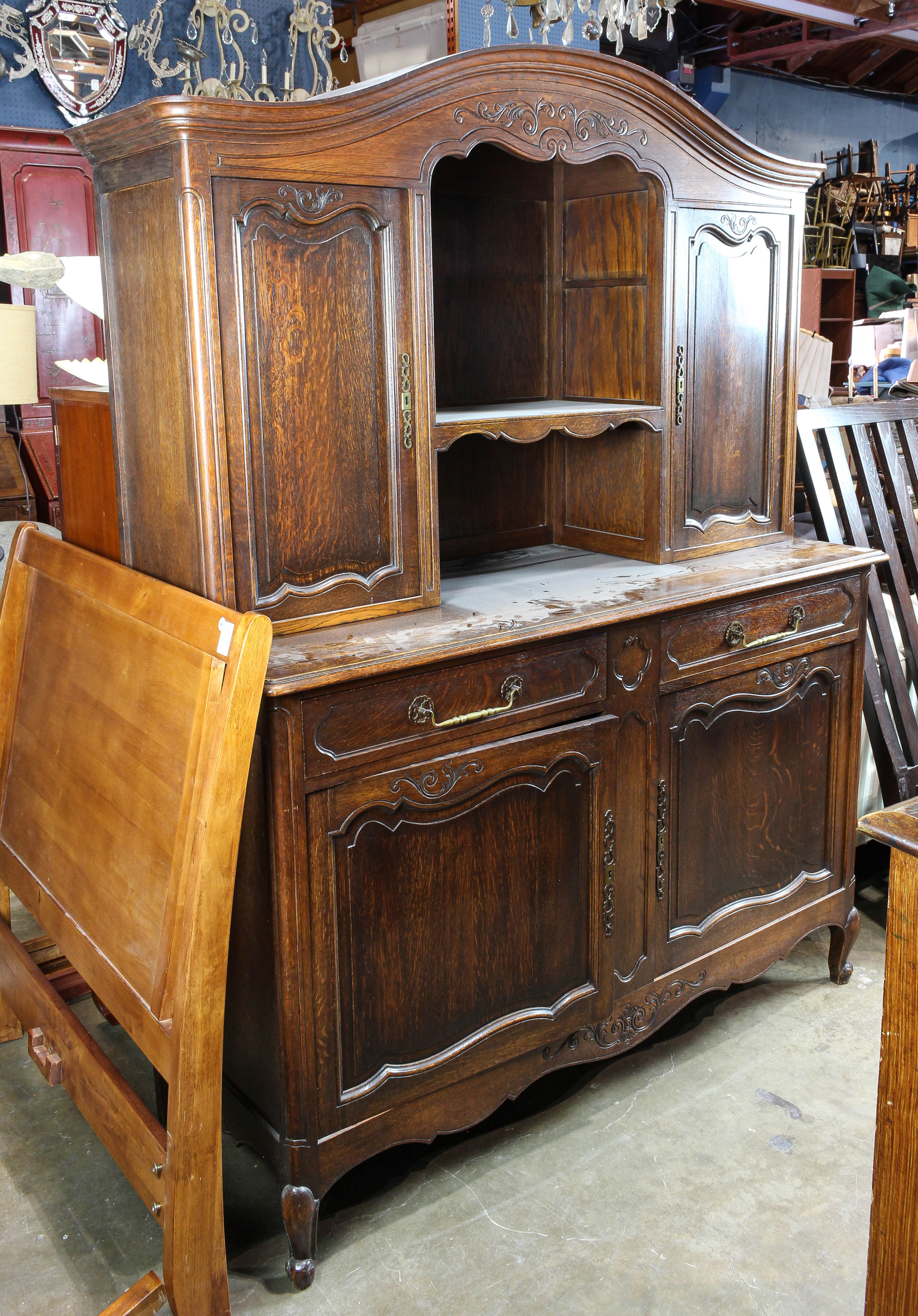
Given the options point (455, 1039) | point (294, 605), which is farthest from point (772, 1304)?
point (294, 605)

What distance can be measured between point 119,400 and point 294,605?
504 millimetres

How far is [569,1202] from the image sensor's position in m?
2.15

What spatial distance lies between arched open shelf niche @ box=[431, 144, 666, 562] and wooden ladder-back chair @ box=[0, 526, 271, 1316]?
930 millimetres

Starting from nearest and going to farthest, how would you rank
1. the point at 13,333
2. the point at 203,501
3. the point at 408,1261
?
the point at 203,501, the point at 408,1261, the point at 13,333

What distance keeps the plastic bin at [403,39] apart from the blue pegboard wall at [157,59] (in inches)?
78.2

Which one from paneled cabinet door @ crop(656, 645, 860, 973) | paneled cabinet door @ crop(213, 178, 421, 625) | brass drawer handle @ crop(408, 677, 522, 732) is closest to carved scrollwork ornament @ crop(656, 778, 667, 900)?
paneled cabinet door @ crop(656, 645, 860, 973)

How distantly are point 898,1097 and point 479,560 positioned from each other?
1.74 metres

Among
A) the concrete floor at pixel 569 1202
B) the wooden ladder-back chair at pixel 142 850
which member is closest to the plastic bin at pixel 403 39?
the wooden ladder-back chair at pixel 142 850

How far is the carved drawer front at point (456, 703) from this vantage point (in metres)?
1.85

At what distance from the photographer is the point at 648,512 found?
262 cm

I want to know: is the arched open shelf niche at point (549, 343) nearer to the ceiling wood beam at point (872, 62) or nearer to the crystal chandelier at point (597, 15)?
the crystal chandelier at point (597, 15)

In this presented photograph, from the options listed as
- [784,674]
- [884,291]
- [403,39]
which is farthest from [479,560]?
[884,291]

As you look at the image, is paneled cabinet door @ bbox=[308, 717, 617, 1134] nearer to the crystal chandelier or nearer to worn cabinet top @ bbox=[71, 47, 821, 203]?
worn cabinet top @ bbox=[71, 47, 821, 203]

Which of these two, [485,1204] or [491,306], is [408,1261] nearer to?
[485,1204]
